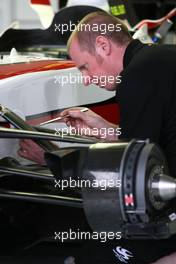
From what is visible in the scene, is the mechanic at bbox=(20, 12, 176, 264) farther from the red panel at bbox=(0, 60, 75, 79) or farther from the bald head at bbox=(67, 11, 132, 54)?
the red panel at bbox=(0, 60, 75, 79)

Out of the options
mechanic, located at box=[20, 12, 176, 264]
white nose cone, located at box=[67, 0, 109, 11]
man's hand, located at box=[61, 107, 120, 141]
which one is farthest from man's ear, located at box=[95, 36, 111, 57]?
white nose cone, located at box=[67, 0, 109, 11]

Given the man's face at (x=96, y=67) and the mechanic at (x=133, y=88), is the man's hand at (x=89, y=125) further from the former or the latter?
the man's face at (x=96, y=67)

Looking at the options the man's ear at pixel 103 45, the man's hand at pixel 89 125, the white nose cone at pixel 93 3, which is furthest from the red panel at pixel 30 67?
the white nose cone at pixel 93 3

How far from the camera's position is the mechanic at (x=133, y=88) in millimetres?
1320

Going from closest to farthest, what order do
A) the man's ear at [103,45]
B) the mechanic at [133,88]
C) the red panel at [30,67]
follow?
the mechanic at [133,88] → the man's ear at [103,45] → the red panel at [30,67]

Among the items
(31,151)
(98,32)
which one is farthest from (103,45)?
(31,151)

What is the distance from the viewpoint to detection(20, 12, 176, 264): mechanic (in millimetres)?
1320

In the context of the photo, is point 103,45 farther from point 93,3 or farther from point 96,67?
point 93,3

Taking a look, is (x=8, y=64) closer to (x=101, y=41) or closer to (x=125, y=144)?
(x=101, y=41)

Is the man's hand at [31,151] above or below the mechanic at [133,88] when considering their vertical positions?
below

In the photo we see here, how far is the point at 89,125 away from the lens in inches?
62.5

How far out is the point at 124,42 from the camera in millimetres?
1454

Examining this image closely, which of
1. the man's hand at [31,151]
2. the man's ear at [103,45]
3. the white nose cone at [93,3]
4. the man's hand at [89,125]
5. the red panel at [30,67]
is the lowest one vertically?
the man's hand at [31,151]

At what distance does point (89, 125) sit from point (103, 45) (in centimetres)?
25
